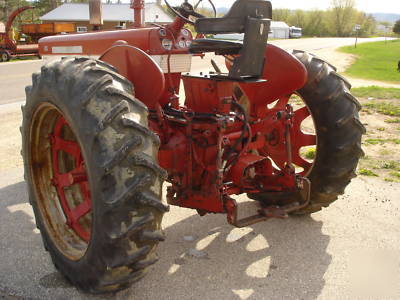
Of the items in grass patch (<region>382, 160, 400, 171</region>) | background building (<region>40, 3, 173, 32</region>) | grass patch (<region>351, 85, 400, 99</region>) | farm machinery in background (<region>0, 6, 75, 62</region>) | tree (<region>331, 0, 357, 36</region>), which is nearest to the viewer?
grass patch (<region>382, 160, 400, 171</region>)

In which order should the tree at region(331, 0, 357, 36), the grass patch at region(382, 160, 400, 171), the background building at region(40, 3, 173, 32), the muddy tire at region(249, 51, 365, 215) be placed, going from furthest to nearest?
the tree at region(331, 0, 357, 36)
the background building at region(40, 3, 173, 32)
the grass patch at region(382, 160, 400, 171)
the muddy tire at region(249, 51, 365, 215)

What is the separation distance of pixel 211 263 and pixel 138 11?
281 cm

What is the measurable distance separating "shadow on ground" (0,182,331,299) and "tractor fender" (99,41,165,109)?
123 centimetres

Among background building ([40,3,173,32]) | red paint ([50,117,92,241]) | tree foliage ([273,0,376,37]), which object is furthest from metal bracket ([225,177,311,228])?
tree foliage ([273,0,376,37])

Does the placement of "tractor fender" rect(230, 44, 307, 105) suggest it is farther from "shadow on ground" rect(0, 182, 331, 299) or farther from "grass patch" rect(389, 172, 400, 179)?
"grass patch" rect(389, 172, 400, 179)

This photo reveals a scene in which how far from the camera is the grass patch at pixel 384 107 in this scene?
29.2ft

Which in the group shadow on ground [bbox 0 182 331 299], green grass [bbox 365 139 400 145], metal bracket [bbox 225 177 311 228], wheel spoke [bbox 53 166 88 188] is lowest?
shadow on ground [bbox 0 182 331 299]

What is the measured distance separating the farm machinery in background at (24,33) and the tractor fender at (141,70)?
16613 mm

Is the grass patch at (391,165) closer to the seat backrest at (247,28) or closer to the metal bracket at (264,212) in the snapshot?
the metal bracket at (264,212)

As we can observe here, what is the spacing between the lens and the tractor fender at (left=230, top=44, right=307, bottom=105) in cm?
333

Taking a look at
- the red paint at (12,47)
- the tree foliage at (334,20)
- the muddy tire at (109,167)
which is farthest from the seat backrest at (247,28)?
the tree foliage at (334,20)

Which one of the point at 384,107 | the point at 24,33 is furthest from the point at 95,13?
the point at 24,33

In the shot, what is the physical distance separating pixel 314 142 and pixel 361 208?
97 cm

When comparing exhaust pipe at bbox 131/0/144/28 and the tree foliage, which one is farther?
the tree foliage
